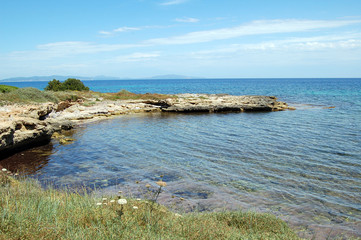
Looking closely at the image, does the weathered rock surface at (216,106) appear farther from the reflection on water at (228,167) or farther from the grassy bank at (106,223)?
the grassy bank at (106,223)

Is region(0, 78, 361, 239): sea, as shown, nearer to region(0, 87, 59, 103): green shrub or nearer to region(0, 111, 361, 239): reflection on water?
region(0, 111, 361, 239): reflection on water

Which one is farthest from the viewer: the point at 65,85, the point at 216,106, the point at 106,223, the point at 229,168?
the point at 65,85

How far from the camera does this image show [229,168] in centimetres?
1190

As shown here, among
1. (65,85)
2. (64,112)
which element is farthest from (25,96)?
(65,85)

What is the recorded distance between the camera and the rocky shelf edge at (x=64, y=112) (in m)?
13.7

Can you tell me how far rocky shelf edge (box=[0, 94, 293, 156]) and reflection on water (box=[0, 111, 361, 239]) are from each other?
3.11ft

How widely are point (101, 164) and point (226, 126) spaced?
13.4 m

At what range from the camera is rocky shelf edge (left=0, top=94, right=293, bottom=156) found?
1372 cm

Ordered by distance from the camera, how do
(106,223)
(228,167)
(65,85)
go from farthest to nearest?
(65,85) → (228,167) → (106,223)

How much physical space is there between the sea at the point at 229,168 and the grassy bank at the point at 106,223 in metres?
1.63

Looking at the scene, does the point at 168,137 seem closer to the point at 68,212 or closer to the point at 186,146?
the point at 186,146

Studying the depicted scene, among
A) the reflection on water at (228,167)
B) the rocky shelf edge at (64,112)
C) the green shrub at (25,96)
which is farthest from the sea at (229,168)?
the green shrub at (25,96)

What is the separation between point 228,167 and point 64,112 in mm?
21632

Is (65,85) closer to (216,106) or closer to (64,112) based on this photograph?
(64,112)
